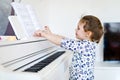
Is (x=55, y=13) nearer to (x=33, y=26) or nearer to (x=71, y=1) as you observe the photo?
(x=71, y=1)

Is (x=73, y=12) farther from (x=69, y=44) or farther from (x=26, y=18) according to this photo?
(x=69, y=44)

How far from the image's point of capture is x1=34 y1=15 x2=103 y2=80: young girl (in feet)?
5.15

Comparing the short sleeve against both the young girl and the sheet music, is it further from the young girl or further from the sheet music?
the sheet music

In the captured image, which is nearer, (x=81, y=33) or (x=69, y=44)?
(x=69, y=44)

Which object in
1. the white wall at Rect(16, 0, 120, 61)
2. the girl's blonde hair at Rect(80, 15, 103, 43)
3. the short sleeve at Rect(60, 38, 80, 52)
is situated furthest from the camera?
the white wall at Rect(16, 0, 120, 61)

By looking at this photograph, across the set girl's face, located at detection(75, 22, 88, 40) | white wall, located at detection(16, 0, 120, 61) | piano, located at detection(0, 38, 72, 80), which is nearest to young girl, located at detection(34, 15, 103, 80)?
girl's face, located at detection(75, 22, 88, 40)

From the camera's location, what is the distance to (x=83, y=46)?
5.27ft

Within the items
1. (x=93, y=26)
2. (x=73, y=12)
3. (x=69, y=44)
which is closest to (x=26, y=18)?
(x=69, y=44)

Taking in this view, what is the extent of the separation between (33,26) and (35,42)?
20 cm

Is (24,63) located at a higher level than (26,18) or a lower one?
lower

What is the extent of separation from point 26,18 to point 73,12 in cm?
164

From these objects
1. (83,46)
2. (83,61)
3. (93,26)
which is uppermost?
(93,26)

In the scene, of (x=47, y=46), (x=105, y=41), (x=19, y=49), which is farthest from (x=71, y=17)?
(x=19, y=49)

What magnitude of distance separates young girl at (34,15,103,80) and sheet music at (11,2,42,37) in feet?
0.22
